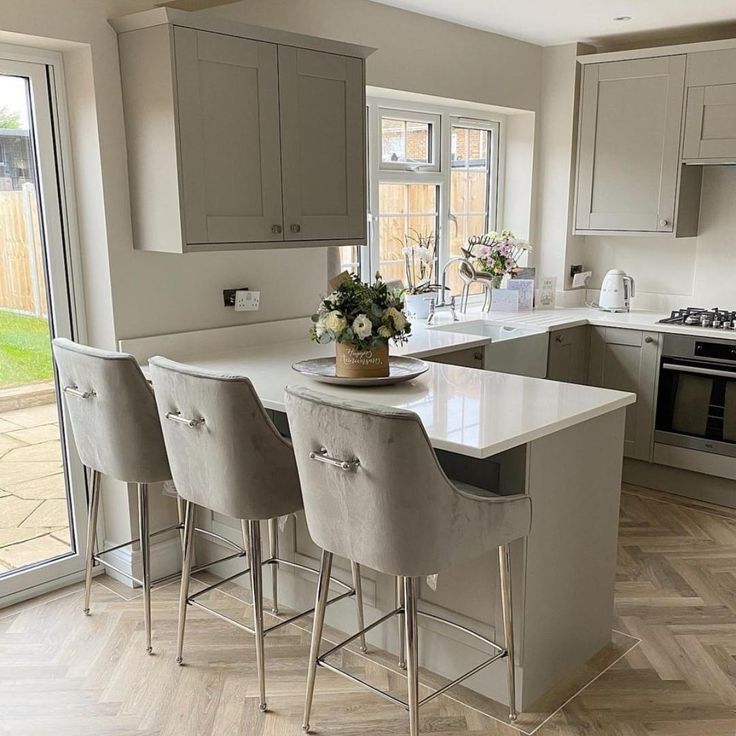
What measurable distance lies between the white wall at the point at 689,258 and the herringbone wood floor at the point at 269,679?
1.94 m

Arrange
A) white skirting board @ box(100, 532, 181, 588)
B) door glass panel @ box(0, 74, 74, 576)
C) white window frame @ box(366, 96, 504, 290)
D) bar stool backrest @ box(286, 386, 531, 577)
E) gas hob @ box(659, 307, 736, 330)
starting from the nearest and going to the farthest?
bar stool backrest @ box(286, 386, 531, 577)
door glass panel @ box(0, 74, 74, 576)
white skirting board @ box(100, 532, 181, 588)
gas hob @ box(659, 307, 736, 330)
white window frame @ box(366, 96, 504, 290)

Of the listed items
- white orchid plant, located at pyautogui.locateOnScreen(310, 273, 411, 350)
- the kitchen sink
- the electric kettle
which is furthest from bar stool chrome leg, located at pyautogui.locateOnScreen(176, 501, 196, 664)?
the electric kettle

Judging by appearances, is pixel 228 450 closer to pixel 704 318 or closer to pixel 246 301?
pixel 246 301

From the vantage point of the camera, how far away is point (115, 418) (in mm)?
2701

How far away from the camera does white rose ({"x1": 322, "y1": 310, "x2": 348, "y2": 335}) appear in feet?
8.66

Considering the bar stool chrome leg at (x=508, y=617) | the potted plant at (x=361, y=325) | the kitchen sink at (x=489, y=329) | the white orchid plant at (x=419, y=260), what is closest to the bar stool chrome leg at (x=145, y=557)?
the potted plant at (x=361, y=325)

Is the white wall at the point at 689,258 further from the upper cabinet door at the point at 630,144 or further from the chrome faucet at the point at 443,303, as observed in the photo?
the chrome faucet at the point at 443,303

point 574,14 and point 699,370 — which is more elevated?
point 574,14

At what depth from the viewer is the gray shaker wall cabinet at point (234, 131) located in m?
2.83

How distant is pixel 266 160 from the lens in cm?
308

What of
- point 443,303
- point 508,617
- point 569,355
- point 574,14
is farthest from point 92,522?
point 574,14

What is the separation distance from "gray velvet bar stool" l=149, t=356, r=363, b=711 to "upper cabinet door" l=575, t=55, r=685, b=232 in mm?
3010

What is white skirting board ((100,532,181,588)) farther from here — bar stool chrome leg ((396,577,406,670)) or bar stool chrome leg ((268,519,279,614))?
bar stool chrome leg ((396,577,406,670))

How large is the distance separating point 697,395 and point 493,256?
137 cm
